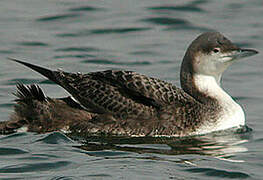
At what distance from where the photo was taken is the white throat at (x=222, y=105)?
11344 mm

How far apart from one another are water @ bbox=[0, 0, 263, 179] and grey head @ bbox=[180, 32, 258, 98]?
0.93 metres

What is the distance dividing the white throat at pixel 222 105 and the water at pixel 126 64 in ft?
0.47

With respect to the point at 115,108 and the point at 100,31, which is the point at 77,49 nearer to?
the point at 100,31

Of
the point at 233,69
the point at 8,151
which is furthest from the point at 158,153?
the point at 233,69

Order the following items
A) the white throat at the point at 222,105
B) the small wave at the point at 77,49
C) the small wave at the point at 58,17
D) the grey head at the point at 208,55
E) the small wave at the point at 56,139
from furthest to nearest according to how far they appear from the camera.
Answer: the small wave at the point at 58,17, the small wave at the point at 77,49, the grey head at the point at 208,55, the white throat at the point at 222,105, the small wave at the point at 56,139

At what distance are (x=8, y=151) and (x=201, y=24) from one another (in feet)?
29.1

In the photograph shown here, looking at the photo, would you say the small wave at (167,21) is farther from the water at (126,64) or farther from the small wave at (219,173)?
the small wave at (219,173)

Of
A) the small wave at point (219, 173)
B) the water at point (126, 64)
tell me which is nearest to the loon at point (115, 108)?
the water at point (126, 64)

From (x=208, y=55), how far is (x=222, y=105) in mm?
692

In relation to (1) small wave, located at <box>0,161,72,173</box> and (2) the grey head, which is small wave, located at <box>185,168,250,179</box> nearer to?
(1) small wave, located at <box>0,161,72,173</box>

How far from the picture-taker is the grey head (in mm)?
11555

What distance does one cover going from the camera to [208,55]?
11.6 metres

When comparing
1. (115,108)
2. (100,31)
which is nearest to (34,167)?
(115,108)

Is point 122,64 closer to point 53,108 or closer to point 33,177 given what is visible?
point 53,108
